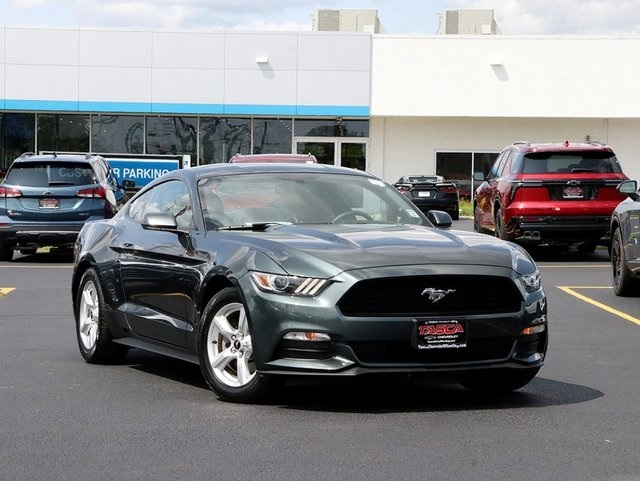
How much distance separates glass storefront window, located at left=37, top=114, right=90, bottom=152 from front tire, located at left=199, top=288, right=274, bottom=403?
4029 cm

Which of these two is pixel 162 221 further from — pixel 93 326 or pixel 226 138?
pixel 226 138

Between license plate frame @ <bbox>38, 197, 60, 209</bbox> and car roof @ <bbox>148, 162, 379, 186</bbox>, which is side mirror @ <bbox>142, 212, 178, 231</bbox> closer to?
car roof @ <bbox>148, 162, 379, 186</bbox>

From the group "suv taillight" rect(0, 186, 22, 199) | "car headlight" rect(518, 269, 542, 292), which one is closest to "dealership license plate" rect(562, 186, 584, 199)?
"suv taillight" rect(0, 186, 22, 199)

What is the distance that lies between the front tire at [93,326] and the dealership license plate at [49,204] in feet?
35.6

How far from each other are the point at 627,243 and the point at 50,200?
981 cm

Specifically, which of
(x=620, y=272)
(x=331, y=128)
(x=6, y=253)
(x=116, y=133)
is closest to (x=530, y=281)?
(x=620, y=272)

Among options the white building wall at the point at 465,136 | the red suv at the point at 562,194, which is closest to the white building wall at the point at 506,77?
the white building wall at the point at 465,136

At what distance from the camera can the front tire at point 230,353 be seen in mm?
7648

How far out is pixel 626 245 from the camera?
1451 cm

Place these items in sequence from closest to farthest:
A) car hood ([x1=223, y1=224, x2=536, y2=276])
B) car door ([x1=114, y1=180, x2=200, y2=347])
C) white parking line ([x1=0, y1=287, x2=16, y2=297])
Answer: car hood ([x1=223, y1=224, x2=536, y2=276]) → car door ([x1=114, y1=180, x2=200, y2=347]) → white parking line ([x1=0, y1=287, x2=16, y2=297])

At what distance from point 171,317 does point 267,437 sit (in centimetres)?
191

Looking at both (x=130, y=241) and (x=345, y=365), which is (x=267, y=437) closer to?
(x=345, y=365)

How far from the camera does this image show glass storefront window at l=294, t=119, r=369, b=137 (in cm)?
4781

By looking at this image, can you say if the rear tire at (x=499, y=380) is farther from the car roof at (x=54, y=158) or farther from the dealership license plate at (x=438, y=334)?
the car roof at (x=54, y=158)
